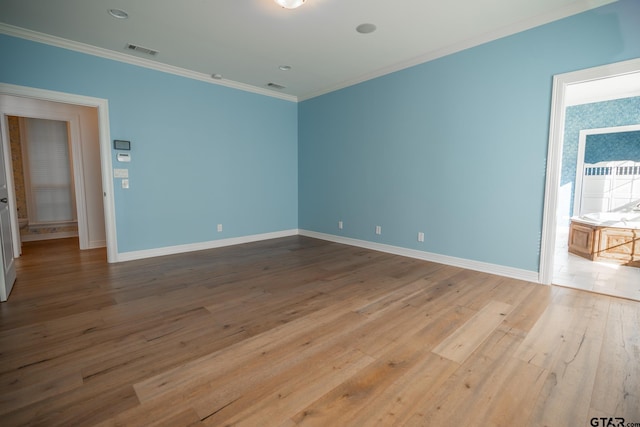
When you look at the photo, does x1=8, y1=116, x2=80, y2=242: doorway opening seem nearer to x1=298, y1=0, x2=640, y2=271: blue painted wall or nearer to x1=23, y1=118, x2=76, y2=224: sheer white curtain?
x1=23, y1=118, x2=76, y2=224: sheer white curtain

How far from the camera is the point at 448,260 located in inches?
157

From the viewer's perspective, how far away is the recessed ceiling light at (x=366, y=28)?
10.4 ft

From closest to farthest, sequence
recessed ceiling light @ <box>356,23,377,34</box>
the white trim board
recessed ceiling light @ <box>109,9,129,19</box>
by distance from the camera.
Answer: recessed ceiling light @ <box>109,9,129,19</box>
recessed ceiling light @ <box>356,23,377,34</box>
the white trim board

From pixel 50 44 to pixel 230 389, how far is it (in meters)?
4.46

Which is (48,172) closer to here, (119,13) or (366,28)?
(119,13)

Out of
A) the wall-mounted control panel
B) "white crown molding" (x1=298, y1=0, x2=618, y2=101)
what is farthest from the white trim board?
"white crown molding" (x1=298, y1=0, x2=618, y2=101)

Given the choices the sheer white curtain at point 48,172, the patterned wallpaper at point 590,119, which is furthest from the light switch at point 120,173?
the patterned wallpaper at point 590,119

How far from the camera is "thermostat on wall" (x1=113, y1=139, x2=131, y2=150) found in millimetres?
4031

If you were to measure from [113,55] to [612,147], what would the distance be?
9.09 metres

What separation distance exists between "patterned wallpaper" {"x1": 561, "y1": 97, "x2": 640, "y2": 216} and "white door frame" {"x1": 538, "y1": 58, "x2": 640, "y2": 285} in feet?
12.6

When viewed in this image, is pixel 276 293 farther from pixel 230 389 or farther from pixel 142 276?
pixel 142 276

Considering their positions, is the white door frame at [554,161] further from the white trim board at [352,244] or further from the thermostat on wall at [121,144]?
the thermostat on wall at [121,144]

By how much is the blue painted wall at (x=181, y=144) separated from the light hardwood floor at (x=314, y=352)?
4.43 feet

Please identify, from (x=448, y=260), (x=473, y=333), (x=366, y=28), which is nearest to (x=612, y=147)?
(x=448, y=260)
